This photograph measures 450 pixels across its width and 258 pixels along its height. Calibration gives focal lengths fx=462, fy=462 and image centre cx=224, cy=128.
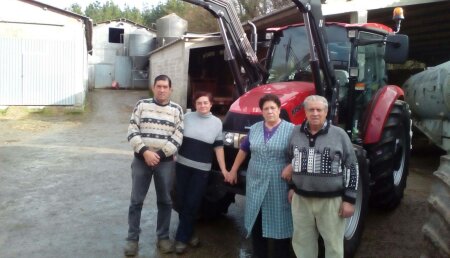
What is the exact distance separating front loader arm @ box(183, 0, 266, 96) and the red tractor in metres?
0.01

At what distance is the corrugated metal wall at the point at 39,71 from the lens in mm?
16547

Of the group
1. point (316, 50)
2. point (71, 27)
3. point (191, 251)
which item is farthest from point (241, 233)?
point (71, 27)

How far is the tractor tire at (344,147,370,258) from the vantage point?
432 cm

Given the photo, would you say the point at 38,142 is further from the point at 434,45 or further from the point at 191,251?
the point at 434,45

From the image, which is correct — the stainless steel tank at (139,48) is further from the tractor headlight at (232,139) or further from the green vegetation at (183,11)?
the tractor headlight at (232,139)

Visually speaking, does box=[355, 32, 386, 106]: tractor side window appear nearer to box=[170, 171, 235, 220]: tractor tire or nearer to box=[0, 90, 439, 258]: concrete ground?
box=[0, 90, 439, 258]: concrete ground

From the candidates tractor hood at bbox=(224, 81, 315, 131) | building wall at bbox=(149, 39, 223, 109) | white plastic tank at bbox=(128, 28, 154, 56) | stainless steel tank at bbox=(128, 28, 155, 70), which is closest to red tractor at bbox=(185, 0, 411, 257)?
tractor hood at bbox=(224, 81, 315, 131)

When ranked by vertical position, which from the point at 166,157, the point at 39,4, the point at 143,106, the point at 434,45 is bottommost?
the point at 166,157

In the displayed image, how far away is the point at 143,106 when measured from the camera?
14.4 feet

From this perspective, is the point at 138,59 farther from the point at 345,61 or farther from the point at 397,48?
the point at 397,48

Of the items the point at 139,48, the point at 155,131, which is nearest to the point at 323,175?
the point at 155,131

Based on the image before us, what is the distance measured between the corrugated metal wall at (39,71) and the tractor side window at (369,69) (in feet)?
45.1

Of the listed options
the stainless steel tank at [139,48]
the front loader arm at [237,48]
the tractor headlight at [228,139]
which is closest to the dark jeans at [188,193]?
the tractor headlight at [228,139]

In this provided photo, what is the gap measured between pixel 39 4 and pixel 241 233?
14.6 m
